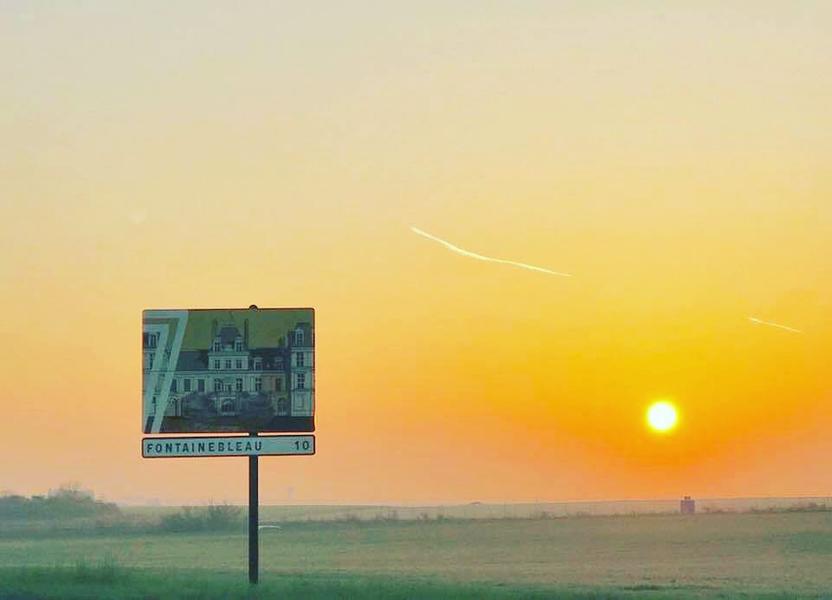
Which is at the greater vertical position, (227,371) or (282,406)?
(227,371)

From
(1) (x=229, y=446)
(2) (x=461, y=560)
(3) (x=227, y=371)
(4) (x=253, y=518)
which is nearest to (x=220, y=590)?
(4) (x=253, y=518)

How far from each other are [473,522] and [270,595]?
293 feet

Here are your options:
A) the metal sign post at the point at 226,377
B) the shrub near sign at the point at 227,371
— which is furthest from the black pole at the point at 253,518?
the shrub near sign at the point at 227,371

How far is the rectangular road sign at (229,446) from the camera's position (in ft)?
123

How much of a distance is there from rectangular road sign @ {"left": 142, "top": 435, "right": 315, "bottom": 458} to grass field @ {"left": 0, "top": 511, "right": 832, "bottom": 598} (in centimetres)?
304

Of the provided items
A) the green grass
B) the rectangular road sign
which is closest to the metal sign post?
the rectangular road sign

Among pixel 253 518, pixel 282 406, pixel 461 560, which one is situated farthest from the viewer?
Answer: pixel 461 560

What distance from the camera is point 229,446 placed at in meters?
37.6

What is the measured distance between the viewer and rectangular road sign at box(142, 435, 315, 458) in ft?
123

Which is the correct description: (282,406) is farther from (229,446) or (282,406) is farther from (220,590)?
(220,590)

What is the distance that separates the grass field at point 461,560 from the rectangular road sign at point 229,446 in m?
3.04

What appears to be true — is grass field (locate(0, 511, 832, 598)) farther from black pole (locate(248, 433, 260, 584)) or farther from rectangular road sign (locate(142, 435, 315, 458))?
rectangular road sign (locate(142, 435, 315, 458))

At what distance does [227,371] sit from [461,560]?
29079mm

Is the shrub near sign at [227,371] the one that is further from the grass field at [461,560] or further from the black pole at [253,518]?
the grass field at [461,560]
